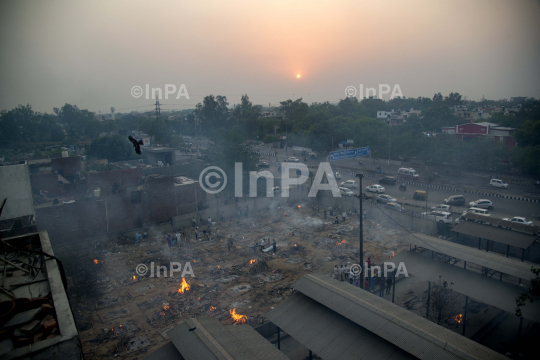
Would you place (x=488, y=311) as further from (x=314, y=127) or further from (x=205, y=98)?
(x=205, y=98)

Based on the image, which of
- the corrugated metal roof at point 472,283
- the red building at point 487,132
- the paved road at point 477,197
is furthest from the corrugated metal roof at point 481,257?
the red building at point 487,132

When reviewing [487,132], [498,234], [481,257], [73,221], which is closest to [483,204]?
[498,234]

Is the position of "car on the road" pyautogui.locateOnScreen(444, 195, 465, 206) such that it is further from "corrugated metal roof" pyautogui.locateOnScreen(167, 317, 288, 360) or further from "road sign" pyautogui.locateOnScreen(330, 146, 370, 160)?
"corrugated metal roof" pyautogui.locateOnScreen(167, 317, 288, 360)

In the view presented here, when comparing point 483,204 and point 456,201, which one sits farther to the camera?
point 456,201

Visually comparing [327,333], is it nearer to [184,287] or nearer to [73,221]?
[184,287]

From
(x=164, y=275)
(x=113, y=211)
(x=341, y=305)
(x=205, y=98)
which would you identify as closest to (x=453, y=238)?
(x=341, y=305)

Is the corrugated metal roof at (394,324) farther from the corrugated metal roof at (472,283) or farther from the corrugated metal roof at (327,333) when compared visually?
the corrugated metal roof at (472,283)

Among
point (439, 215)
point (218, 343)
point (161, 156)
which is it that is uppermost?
point (161, 156)
